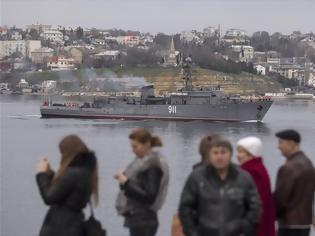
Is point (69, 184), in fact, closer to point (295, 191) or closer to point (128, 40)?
point (295, 191)

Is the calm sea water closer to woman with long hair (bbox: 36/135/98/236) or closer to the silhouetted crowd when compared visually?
the silhouetted crowd

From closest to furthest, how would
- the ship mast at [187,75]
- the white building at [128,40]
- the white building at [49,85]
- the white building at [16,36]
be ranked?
the ship mast at [187,75]
the white building at [49,85]
the white building at [128,40]
the white building at [16,36]

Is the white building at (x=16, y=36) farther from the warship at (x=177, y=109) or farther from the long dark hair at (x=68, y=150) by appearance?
the long dark hair at (x=68, y=150)

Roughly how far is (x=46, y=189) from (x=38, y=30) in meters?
189

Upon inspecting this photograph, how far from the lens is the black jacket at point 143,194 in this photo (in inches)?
201

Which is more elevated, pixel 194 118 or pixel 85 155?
pixel 85 155

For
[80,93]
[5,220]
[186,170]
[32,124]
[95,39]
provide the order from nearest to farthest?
[5,220] < [186,170] < [32,124] < [80,93] < [95,39]

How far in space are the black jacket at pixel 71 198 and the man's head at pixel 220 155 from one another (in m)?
0.76

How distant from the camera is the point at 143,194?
5.11 meters

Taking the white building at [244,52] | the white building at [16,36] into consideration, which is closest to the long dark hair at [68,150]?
the white building at [244,52]

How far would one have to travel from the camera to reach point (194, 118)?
49625 mm

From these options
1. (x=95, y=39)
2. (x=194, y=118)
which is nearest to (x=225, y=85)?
(x=194, y=118)

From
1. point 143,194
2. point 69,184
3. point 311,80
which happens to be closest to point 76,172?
point 69,184

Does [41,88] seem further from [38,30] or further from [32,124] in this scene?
[38,30]
